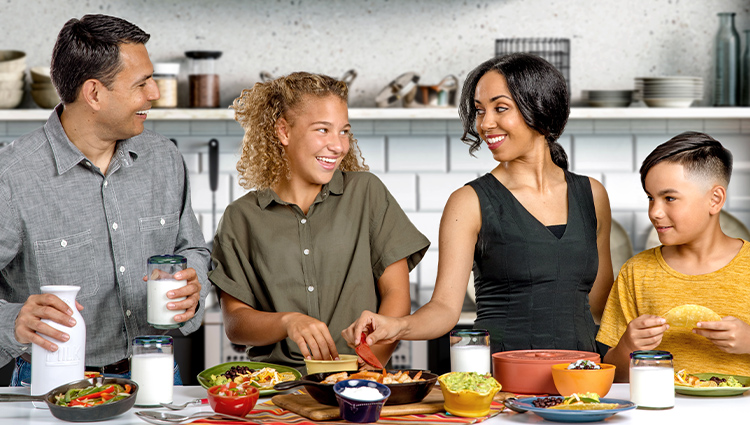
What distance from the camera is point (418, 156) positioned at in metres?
3.93

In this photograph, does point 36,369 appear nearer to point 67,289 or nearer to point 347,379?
point 67,289

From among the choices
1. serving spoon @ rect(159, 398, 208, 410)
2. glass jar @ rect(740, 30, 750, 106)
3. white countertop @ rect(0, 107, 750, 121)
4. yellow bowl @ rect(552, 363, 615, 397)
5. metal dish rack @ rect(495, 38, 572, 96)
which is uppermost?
metal dish rack @ rect(495, 38, 572, 96)

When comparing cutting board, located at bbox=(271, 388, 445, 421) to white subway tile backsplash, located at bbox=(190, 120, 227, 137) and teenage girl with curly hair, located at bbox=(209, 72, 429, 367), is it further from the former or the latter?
white subway tile backsplash, located at bbox=(190, 120, 227, 137)

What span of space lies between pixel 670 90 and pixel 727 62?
0.35 meters

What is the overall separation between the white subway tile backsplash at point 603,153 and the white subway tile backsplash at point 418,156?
0.64 metres

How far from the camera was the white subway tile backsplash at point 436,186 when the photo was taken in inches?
155

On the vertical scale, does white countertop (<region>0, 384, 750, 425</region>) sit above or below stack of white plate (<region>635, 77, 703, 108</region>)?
below

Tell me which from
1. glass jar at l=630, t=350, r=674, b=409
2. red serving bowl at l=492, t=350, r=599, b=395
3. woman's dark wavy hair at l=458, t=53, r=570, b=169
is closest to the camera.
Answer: glass jar at l=630, t=350, r=674, b=409

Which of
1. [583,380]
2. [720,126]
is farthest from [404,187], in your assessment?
[583,380]

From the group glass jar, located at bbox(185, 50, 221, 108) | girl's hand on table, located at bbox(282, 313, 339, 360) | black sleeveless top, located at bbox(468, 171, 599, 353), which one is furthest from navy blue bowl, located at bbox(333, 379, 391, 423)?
glass jar, located at bbox(185, 50, 221, 108)

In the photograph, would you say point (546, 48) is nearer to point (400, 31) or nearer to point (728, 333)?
point (400, 31)

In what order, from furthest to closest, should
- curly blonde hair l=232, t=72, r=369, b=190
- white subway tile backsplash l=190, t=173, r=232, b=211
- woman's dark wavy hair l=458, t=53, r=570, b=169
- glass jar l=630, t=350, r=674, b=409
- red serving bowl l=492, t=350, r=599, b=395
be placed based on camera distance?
white subway tile backsplash l=190, t=173, r=232, b=211 → curly blonde hair l=232, t=72, r=369, b=190 → woman's dark wavy hair l=458, t=53, r=570, b=169 → red serving bowl l=492, t=350, r=599, b=395 → glass jar l=630, t=350, r=674, b=409

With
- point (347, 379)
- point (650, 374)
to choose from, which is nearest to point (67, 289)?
point (347, 379)

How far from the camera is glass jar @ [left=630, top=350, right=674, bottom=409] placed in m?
1.61
